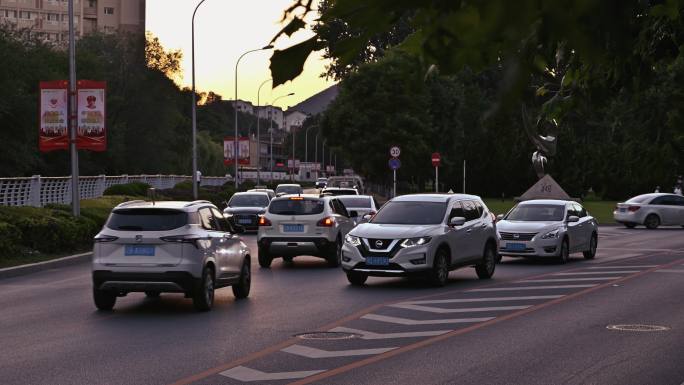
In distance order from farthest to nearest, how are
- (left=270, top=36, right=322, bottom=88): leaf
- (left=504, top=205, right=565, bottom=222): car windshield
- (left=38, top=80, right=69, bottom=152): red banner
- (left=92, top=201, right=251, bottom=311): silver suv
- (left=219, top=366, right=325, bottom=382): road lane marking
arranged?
1. (left=38, top=80, right=69, bottom=152): red banner
2. (left=504, top=205, right=565, bottom=222): car windshield
3. (left=92, top=201, right=251, bottom=311): silver suv
4. (left=219, top=366, right=325, bottom=382): road lane marking
5. (left=270, top=36, right=322, bottom=88): leaf

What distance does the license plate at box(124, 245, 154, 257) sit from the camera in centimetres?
1522

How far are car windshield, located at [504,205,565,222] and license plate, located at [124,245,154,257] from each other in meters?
14.4

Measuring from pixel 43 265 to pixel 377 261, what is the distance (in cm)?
846

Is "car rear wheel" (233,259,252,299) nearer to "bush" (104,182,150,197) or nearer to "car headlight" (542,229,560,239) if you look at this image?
"car headlight" (542,229,560,239)

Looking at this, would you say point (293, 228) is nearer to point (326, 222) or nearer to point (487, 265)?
point (326, 222)

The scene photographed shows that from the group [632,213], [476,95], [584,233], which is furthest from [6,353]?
[476,95]

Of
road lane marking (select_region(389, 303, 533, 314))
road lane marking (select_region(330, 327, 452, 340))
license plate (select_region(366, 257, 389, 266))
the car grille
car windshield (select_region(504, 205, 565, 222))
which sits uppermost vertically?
car windshield (select_region(504, 205, 565, 222))

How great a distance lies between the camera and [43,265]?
78.5 feet

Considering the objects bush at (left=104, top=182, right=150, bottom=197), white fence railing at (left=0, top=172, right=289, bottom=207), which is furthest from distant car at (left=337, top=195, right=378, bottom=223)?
bush at (left=104, top=182, right=150, bottom=197)

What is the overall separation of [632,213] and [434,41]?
150 ft

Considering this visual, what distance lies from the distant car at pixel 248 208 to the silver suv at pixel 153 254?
2304 centimetres

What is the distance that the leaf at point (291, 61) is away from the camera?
2746 millimetres

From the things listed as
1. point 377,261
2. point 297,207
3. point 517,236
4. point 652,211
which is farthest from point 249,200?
point 377,261

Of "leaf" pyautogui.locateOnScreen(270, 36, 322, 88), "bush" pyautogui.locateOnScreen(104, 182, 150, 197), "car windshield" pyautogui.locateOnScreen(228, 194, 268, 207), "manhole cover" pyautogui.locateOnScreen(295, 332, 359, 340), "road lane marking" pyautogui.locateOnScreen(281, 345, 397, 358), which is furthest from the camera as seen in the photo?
"bush" pyautogui.locateOnScreen(104, 182, 150, 197)
